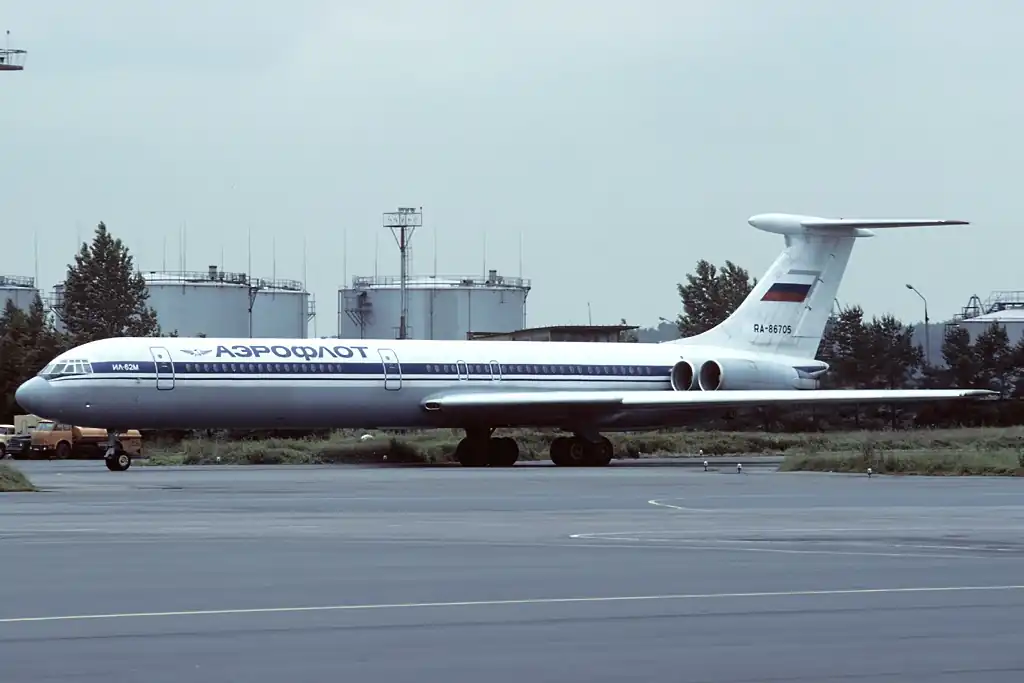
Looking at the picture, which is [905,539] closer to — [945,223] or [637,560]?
[637,560]

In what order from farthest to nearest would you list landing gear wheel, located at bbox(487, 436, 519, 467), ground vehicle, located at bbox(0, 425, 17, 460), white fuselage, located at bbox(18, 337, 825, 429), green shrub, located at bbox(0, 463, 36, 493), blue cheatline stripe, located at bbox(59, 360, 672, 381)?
ground vehicle, located at bbox(0, 425, 17, 460)
landing gear wheel, located at bbox(487, 436, 519, 467)
blue cheatline stripe, located at bbox(59, 360, 672, 381)
white fuselage, located at bbox(18, 337, 825, 429)
green shrub, located at bbox(0, 463, 36, 493)

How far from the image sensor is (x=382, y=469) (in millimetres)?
42750

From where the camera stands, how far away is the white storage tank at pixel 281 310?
327 ft

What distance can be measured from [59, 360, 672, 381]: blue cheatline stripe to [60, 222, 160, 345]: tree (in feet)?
138

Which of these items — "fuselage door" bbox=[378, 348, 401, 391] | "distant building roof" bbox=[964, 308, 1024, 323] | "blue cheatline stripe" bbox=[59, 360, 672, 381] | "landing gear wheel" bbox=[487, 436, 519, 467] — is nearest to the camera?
"blue cheatline stripe" bbox=[59, 360, 672, 381]

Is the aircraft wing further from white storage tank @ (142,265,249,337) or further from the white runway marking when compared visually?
white storage tank @ (142,265,249,337)

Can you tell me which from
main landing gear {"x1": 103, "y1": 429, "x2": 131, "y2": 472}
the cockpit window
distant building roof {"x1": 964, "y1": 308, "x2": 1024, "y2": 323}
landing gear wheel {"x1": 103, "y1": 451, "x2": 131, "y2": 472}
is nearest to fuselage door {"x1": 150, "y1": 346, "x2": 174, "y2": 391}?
the cockpit window

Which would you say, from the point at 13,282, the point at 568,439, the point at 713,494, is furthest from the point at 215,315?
the point at 713,494

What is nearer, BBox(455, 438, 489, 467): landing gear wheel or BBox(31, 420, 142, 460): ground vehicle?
BBox(455, 438, 489, 467): landing gear wheel

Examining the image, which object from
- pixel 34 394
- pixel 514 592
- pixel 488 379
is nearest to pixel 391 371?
pixel 488 379

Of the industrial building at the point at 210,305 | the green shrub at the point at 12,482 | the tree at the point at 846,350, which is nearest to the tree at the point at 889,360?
the tree at the point at 846,350

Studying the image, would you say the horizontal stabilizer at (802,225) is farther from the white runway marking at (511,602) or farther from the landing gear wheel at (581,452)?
the white runway marking at (511,602)

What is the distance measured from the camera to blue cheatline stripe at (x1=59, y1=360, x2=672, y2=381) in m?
41.5

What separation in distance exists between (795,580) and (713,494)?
48.0 ft
